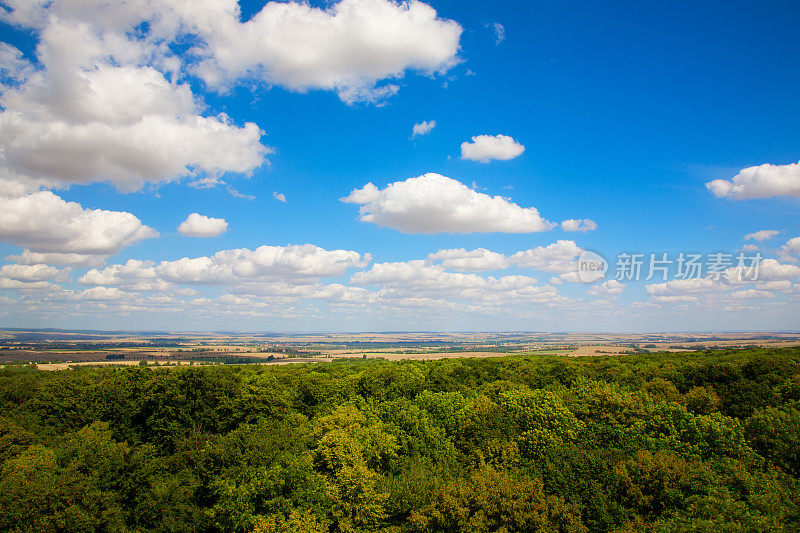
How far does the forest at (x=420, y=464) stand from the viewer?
30188mm

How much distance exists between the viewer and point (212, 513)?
3509 centimetres

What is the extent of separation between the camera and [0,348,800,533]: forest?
30.2 m

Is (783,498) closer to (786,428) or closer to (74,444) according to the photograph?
(786,428)

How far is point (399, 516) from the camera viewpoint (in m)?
36.1

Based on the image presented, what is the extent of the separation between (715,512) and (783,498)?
631cm

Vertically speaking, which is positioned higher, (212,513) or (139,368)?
(139,368)

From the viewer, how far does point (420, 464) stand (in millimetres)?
41125

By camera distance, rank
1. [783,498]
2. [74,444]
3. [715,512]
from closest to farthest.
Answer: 1. [715,512]
2. [783,498]
3. [74,444]

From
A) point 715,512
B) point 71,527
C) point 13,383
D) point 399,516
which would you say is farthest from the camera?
point 13,383

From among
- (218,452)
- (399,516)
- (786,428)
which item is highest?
(786,428)

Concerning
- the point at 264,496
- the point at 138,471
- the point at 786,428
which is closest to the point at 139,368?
the point at 138,471

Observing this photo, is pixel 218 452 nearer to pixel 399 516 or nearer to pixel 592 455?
pixel 399 516

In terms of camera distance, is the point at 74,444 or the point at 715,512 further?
the point at 74,444

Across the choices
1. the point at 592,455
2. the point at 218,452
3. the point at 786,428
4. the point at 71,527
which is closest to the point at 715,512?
the point at 592,455
